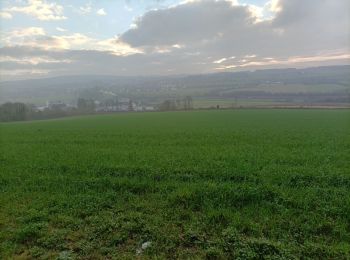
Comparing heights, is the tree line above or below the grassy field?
above

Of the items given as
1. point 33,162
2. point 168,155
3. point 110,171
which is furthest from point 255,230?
point 33,162

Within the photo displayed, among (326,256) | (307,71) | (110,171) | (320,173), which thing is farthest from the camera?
(307,71)

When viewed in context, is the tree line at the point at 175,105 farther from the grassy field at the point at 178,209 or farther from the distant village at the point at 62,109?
the grassy field at the point at 178,209

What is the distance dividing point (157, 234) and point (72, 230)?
1911 mm

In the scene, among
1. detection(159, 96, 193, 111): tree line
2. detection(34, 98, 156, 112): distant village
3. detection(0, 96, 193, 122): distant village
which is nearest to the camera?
detection(0, 96, 193, 122): distant village

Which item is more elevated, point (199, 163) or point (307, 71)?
point (307, 71)

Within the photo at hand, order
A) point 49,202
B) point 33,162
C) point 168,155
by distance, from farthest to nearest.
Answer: point 168,155, point 33,162, point 49,202

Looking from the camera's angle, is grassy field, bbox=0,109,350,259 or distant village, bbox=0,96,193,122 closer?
grassy field, bbox=0,109,350,259

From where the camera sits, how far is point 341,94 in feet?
272

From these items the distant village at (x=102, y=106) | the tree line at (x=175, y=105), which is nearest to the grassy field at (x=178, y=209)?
the tree line at (x=175, y=105)

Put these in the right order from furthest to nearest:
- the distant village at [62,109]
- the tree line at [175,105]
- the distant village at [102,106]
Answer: the distant village at [102,106]
the tree line at [175,105]
the distant village at [62,109]

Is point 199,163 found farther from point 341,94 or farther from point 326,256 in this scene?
point 341,94

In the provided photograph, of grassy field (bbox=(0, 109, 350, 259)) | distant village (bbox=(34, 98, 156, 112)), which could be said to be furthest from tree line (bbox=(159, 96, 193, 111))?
grassy field (bbox=(0, 109, 350, 259))

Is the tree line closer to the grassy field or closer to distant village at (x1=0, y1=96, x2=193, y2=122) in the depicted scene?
distant village at (x1=0, y1=96, x2=193, y2=122)
